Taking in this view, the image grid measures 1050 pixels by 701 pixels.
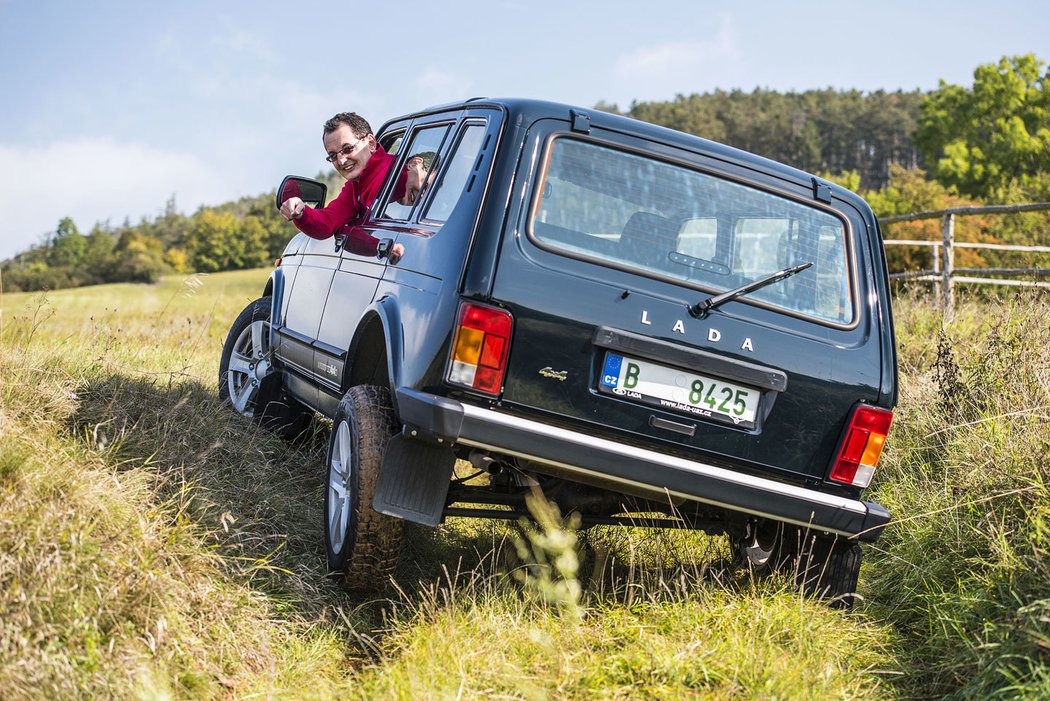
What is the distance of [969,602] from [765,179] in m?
1.79

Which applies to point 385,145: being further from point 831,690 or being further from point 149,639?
point 831,690

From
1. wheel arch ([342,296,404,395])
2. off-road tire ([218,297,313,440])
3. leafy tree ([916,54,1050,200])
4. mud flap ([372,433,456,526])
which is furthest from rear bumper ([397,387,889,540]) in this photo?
leafy tree ([916,54,1050,200])

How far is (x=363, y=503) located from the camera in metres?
3.64

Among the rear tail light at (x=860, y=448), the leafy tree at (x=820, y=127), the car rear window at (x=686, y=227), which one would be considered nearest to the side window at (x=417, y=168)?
the car rear window at (x=686, y=227)

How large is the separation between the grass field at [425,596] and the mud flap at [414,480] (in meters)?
0.32

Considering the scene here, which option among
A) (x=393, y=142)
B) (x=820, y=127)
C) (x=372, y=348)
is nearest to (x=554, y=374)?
(x=372, y=348)

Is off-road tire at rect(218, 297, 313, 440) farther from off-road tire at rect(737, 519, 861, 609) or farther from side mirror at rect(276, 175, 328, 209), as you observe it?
off-road tire at rect(737, 519, 861, 609)

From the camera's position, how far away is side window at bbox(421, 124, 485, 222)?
3812 mm

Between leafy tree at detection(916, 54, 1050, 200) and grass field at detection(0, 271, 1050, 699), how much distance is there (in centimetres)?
6346

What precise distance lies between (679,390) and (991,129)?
2785 inches

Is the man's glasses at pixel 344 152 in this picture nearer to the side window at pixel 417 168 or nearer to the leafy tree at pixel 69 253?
the side window at pixel 417 168

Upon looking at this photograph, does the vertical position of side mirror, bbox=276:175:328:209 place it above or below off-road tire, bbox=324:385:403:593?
above

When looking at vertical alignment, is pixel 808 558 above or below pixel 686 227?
below

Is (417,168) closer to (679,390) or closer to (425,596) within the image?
(679,390)
